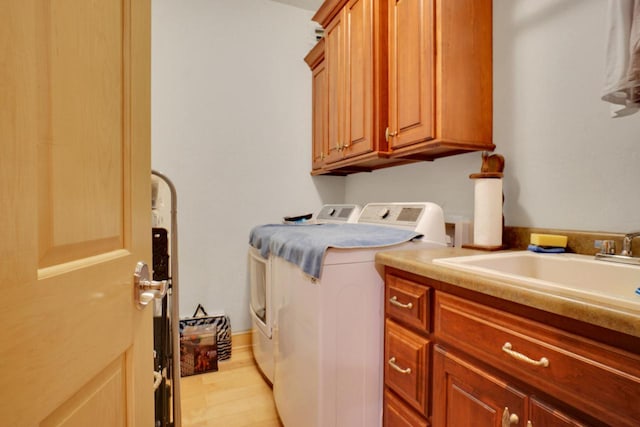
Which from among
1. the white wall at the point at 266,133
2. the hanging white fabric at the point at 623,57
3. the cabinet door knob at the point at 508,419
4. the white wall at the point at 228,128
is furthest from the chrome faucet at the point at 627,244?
the white wall at the point at 228,128

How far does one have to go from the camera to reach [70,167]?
0.46m

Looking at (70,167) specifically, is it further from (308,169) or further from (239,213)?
(308,169)

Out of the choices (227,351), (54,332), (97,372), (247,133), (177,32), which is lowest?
(227,351)

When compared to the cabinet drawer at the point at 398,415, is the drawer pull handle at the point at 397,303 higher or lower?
higher

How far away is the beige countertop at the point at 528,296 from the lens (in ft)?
1.72

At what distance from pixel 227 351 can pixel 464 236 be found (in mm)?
1838

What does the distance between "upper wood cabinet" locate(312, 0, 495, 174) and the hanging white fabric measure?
1.78 feet

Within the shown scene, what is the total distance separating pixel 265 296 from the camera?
1973 millimetres

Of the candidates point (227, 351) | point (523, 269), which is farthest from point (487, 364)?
point (227, 351)

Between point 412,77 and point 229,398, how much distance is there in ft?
6.68

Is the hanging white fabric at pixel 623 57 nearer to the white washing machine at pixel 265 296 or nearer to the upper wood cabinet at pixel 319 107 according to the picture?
the white washing machine at pixel 265 296

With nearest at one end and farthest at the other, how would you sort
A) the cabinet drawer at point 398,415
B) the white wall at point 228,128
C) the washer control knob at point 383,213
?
the cabinet drawer at point 398,415 → the washer control knob at point 383,213 → the white wall at point 228,128

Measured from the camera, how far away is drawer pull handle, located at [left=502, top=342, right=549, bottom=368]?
2.14 feet

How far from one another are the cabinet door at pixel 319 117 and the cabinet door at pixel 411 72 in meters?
0.74
